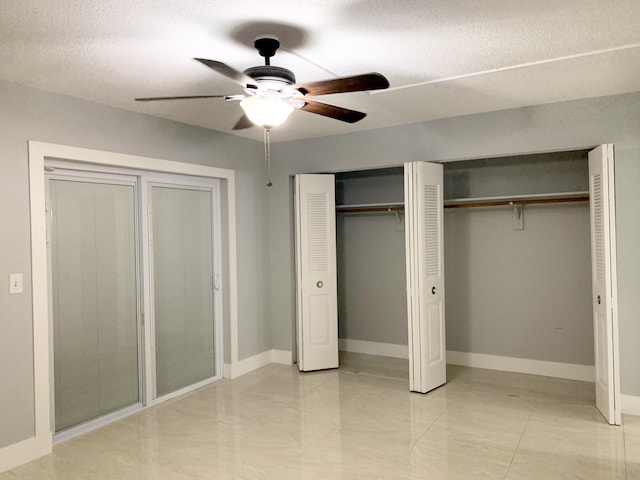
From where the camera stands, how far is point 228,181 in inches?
186

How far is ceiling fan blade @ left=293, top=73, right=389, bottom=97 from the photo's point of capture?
6.81 feet

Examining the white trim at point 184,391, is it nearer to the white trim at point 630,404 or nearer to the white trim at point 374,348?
the white trim at point 374,348

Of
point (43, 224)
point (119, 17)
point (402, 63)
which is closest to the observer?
point (119, 17)

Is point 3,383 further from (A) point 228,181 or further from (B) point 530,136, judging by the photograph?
(B) point 530,136

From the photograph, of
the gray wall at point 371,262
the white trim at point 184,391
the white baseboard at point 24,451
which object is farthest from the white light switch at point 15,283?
the gray wall at point 371,262

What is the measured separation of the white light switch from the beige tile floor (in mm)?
1099

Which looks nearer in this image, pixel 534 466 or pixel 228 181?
pixel 534 466

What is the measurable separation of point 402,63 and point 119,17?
5.12ft

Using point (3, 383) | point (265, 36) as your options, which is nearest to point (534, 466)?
point (265, 36)

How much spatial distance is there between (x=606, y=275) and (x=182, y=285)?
344 centimetres

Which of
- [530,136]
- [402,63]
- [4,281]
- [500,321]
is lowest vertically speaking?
[500,321]

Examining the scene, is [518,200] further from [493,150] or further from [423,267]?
[423,267]

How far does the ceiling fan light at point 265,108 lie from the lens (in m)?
2.38

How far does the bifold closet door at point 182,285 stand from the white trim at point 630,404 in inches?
138
